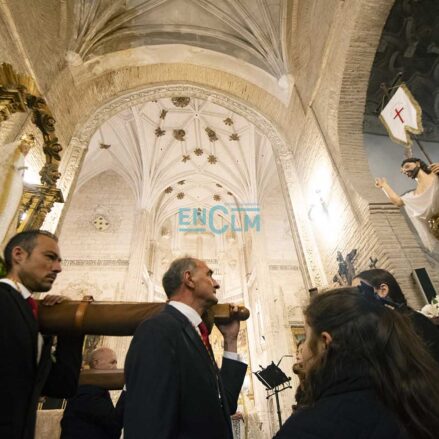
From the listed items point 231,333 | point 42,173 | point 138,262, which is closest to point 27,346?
point 231,333

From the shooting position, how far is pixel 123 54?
864cm

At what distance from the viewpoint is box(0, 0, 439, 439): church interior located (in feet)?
15.8

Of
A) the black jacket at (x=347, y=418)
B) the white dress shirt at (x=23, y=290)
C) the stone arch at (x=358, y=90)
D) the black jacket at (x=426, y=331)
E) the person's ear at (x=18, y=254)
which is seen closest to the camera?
the black jacket at (x=347, y=418)

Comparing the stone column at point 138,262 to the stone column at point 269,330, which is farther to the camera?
the stone column at point 138,262

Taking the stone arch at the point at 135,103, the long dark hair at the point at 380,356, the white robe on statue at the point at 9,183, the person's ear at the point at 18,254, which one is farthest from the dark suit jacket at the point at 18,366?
the stone arch at the point at 135,103

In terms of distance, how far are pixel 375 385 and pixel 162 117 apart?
1380cm

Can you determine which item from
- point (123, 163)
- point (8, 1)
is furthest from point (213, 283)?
point (123, 163)

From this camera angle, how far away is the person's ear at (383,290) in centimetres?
251

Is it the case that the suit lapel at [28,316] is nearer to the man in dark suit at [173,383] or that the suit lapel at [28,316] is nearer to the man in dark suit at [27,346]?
the man in dark suit at [27,346]

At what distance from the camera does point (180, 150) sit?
14.8 meters

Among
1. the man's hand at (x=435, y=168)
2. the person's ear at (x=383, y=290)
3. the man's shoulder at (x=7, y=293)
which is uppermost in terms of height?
the man's hand at (x=435, y=168)

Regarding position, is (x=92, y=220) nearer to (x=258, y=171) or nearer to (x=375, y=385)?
(x=258, y=171)

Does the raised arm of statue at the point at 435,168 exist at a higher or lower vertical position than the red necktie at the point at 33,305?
higher

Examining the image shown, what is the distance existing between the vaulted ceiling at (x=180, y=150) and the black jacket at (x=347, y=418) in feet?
41.2
